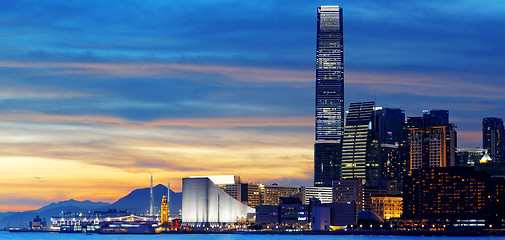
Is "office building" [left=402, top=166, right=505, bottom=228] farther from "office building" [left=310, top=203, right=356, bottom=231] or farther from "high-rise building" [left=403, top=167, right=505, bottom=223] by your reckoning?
"office building" [left=310, top=203, right=356, bottom=231]

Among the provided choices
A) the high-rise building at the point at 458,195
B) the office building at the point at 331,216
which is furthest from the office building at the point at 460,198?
the office building at the point at 331,216

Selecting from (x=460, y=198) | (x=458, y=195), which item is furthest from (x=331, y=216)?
(x=460, y=198)

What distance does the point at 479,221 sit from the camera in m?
185

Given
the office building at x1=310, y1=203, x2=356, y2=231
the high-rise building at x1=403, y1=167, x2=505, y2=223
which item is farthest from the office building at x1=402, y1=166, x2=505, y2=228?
the office building at x1=310, y1=203, x2=356, y2=231

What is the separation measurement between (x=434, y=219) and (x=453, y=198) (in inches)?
252

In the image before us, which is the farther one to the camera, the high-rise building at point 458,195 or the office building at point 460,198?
the high-rise building at point 458,195

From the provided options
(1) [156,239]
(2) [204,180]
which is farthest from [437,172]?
(1) [156,239]

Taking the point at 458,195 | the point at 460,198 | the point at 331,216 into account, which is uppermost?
the point at 458,195

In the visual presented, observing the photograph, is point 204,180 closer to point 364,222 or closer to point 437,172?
point 364,222

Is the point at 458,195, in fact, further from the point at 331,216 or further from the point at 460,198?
the point at 331,216

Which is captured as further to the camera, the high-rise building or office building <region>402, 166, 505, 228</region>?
the high-rise building

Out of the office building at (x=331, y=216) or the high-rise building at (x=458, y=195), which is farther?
the high-rise building at (x=458, y=195)

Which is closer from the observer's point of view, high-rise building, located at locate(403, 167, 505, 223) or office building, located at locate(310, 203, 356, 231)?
office building, located at locate(310, 203, 356, 231)

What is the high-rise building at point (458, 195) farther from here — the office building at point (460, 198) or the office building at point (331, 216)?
the office building at point (331, 216)
